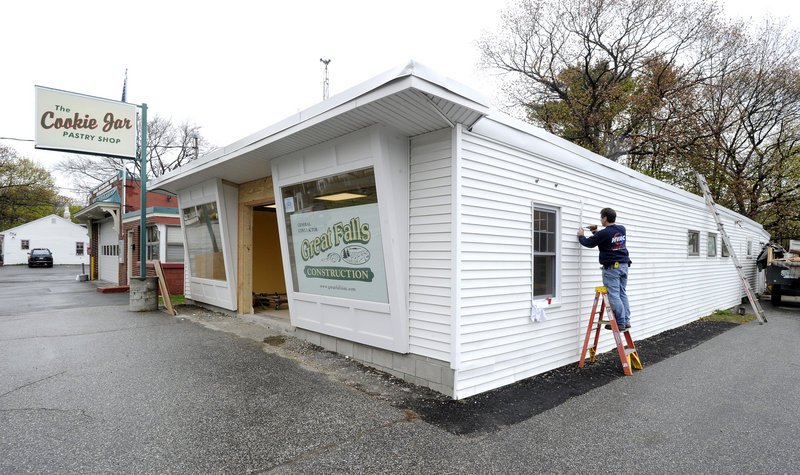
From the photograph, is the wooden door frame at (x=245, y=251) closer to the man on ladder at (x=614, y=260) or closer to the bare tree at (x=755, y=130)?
the man on ladder at (x=614, y=260)

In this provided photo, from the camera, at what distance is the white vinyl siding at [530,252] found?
14.1 feet

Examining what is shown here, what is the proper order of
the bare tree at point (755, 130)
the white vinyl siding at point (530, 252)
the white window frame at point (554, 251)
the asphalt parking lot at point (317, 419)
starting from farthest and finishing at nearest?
the bare tree at point (755, 130)
the white window frame at point (554, 251)
the white vinyl siding at point (530, 252)
the asphalt parking lot at point (317, 419)

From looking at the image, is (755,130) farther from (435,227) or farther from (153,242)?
(153,242)

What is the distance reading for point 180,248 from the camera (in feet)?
42.5

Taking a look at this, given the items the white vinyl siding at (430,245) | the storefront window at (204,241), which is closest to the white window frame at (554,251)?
the white vinyl siding at (430,245)

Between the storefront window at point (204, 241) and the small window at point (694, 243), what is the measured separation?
1069cm

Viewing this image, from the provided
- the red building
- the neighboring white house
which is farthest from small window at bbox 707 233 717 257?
the neighboring white house

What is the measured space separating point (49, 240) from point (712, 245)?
2047 inches

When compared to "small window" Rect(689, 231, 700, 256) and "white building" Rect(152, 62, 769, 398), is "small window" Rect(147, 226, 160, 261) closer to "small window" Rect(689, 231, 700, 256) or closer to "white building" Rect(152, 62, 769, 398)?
"white building" Rect(152, 62, 769, 398)

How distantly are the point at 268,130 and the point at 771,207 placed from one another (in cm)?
2448

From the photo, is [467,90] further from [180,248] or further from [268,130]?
[180,248]

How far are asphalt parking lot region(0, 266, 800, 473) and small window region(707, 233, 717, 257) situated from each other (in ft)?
16.4

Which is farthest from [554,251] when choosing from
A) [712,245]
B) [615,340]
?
[712,245]

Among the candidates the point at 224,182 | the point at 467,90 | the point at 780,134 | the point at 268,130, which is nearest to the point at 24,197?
the point at 224,182
